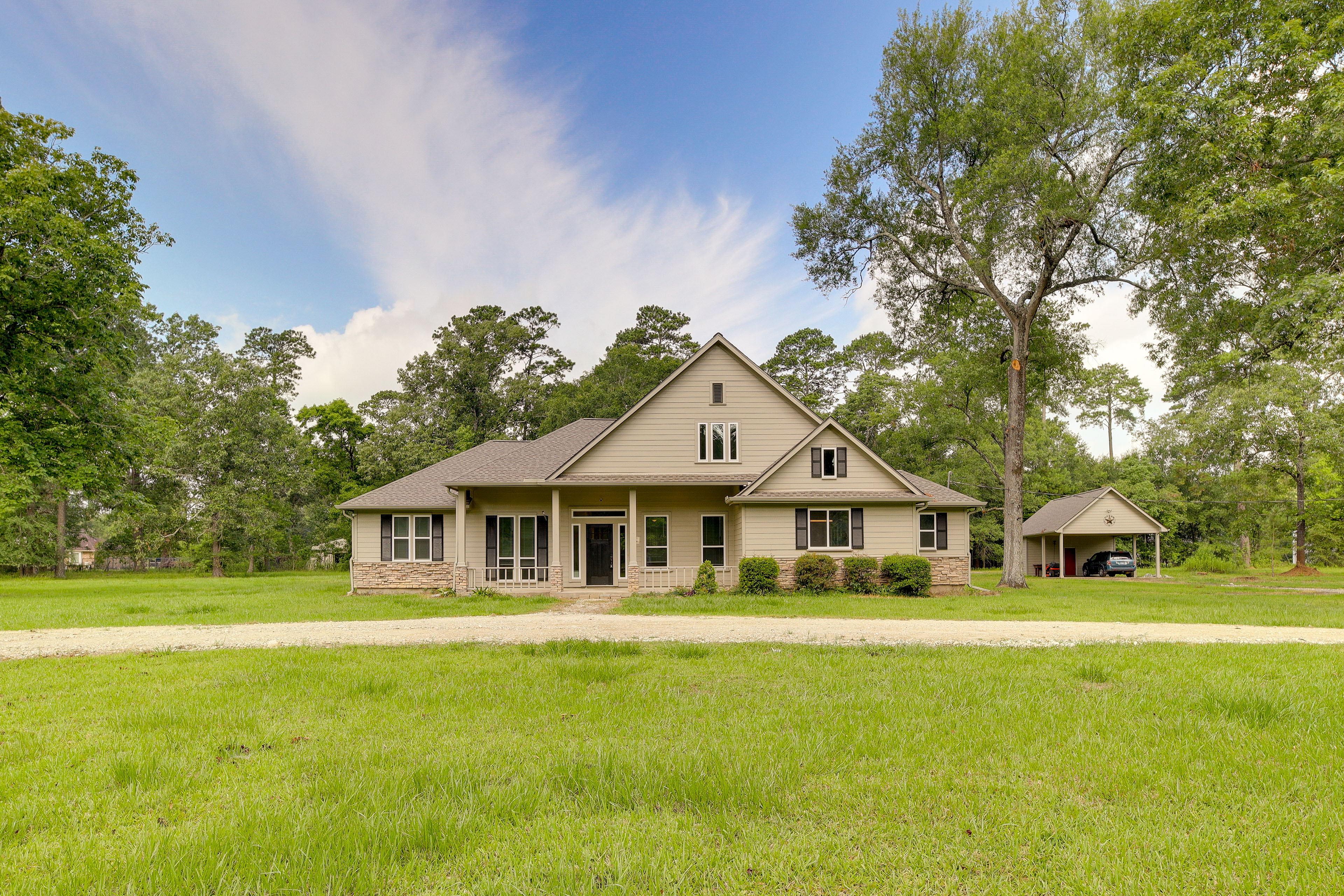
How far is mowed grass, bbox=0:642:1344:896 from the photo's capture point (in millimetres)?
2709

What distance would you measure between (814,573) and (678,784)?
15694 millimetres

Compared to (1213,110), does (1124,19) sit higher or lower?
higher

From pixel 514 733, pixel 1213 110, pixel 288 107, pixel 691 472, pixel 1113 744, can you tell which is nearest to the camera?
pixel 1113 744

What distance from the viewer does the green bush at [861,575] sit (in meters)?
18.7

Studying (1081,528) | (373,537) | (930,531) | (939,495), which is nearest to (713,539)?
(930,531)

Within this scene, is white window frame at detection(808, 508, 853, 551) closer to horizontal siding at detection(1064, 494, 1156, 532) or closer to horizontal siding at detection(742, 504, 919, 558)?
horizontal siding at detection(742, 504, 919, 558)

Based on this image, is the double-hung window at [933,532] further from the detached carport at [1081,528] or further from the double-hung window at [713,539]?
the detached carport at [1081,528]

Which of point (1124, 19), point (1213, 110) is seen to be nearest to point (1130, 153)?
point (1124, 19)

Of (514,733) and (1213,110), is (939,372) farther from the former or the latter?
(514,733)

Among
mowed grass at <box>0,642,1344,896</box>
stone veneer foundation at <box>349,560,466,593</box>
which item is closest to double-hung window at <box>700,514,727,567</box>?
stone veneer foundation at <box>349,560,466,593</box>

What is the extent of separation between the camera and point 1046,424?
50.7 meters

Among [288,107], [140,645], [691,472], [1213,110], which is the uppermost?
[288,107]

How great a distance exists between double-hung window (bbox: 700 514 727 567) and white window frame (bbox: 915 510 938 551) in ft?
22.3

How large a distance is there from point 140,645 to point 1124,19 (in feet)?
82.2
